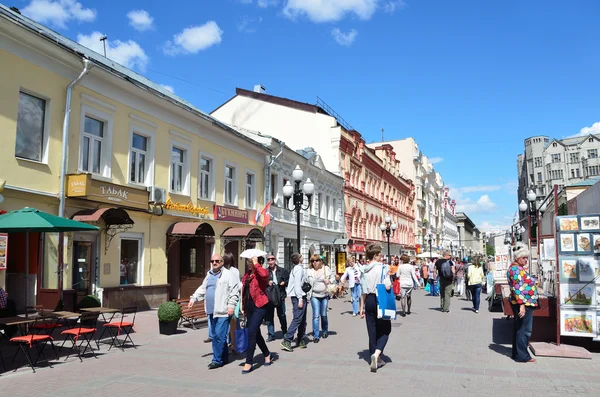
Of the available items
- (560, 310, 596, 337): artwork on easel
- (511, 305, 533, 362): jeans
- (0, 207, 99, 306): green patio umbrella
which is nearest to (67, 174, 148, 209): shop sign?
(0, 207, 99, 306): green patio umbrella

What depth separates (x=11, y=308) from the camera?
9.20 m

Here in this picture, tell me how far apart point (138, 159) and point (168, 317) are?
270 inches

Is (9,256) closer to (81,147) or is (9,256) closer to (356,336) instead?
(81,147)

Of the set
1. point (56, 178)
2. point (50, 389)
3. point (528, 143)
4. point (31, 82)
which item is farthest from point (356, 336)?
point (528, 143)

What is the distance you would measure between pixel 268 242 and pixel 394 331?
1356 cm

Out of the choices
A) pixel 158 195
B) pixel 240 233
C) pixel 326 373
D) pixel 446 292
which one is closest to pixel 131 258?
pixel 158 195

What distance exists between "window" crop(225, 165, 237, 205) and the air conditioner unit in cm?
482

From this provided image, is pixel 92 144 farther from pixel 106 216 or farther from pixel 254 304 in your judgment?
pixel 254 304

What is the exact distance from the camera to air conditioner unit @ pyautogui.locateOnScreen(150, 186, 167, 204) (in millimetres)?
15992

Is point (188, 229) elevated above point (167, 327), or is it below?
above

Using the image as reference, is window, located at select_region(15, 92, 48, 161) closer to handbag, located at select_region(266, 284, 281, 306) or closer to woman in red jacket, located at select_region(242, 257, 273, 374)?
woman in red jacket, located at select_region(242, 257, 273, 374)

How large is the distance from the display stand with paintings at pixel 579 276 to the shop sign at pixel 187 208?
1185 centimetres

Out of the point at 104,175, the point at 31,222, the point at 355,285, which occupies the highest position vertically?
the point at 104,175

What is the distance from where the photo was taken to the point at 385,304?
24.8 ft
